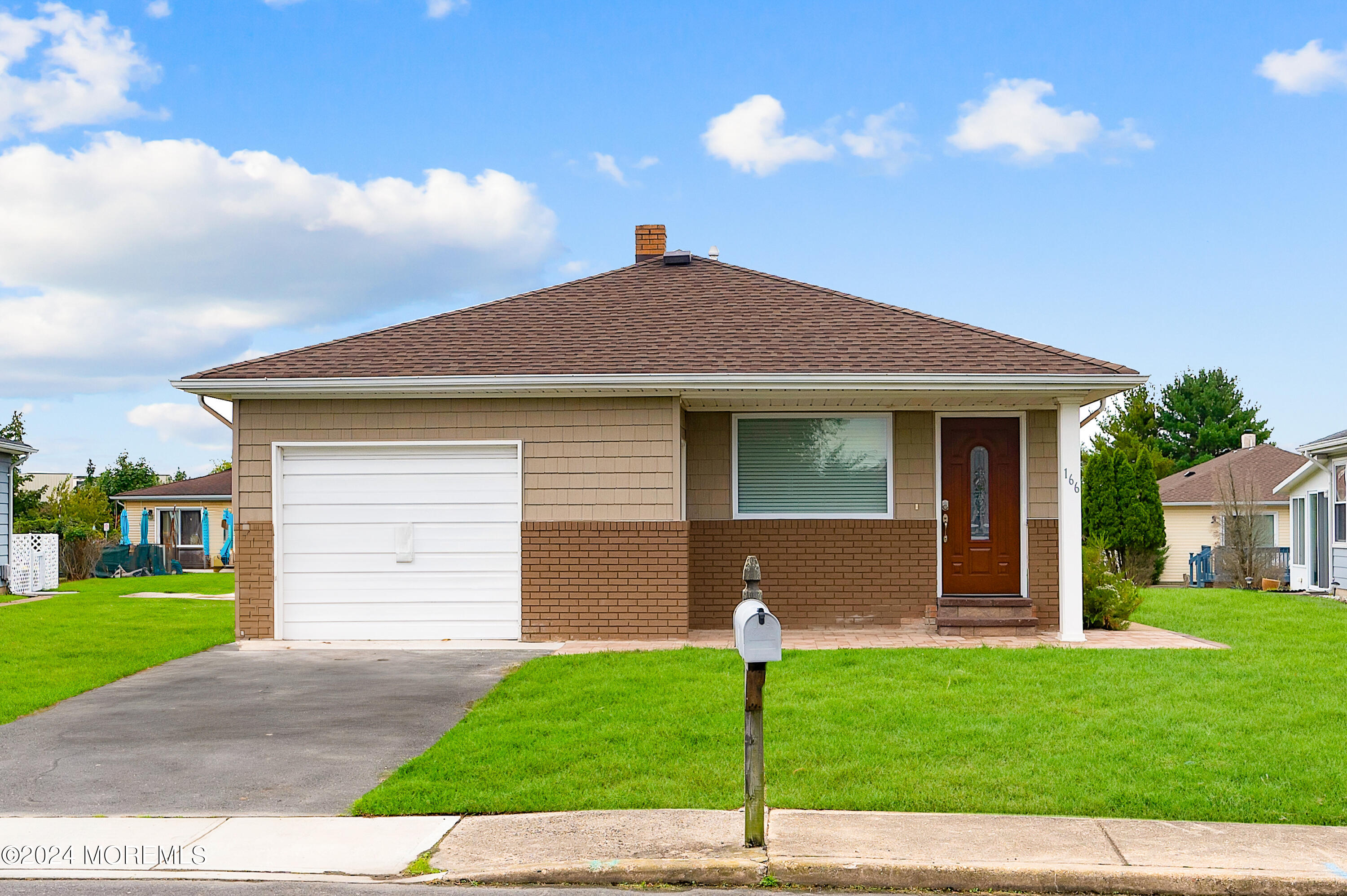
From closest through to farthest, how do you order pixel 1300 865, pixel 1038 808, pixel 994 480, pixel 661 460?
pixel 1300 865, pixel 1038 808, pixel 661 460, pixel 994 480

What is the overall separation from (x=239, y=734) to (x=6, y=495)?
64.8ft

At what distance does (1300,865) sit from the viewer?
4879 mm

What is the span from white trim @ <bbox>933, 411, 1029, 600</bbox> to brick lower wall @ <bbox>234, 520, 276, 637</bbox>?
7.57 m

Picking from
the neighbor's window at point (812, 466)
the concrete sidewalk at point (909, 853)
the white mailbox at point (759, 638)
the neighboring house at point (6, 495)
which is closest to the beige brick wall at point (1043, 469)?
the neighbor's window at point (812, 466)

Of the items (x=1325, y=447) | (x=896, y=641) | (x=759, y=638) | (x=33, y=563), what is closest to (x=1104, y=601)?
(x=896, y=641)

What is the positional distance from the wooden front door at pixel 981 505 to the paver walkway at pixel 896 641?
30.3 inches

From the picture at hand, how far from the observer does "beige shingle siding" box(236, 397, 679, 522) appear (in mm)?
12086

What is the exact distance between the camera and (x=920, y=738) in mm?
7117

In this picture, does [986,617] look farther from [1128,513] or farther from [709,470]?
[1128,513]

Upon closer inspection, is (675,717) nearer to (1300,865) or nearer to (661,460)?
(1300,865)

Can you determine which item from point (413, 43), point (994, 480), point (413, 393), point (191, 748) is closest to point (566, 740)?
point (191, 748)

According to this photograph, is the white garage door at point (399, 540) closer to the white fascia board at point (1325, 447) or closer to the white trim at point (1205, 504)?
the white fascia board at point (1325, 447)

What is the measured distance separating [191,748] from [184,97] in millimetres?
10452

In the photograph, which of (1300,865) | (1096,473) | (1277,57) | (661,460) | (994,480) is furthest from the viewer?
(1096,473)
